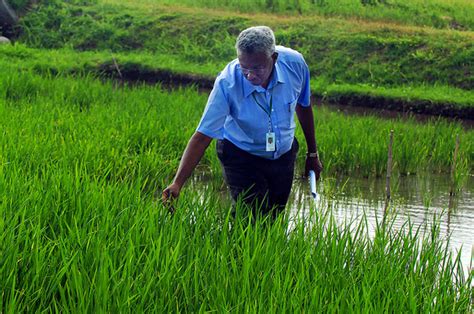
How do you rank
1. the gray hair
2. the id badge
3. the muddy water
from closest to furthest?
the gray hair
the id badge
the muddy water

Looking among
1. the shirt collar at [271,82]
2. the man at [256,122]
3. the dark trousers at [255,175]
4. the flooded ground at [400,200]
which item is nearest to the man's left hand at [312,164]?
the man at [256,122]

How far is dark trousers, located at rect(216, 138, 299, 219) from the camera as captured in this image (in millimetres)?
4180

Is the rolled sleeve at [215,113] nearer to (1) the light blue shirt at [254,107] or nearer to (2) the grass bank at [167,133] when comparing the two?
(1) the light blue shirt at [254,107]

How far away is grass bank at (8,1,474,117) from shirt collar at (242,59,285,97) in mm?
7534

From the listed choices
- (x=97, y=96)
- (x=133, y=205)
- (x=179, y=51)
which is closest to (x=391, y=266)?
(x=133, y=205)

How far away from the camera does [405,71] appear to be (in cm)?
1303

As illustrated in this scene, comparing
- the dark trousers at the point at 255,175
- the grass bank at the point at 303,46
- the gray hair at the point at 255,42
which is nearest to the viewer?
the gray hair at the point at 255,42

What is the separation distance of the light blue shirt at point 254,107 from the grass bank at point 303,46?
742 centimetres

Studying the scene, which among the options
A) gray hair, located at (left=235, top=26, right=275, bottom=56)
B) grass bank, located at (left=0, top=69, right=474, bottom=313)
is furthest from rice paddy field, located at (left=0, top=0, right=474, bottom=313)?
gray hair, located at (left=235, top=26, right=275, bottom=56)

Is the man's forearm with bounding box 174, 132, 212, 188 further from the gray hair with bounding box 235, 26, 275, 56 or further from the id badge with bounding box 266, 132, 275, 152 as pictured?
the gray hair with bounding box 235, 26, 275, 56

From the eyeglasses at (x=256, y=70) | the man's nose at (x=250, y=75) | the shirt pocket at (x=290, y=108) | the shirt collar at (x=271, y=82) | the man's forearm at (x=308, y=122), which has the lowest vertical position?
the man's forearm at (x=308, y=122)

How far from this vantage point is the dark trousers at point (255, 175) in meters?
4.18

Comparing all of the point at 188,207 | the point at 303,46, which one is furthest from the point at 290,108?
the point at 303,46

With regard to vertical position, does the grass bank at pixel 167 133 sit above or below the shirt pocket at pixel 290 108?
below
